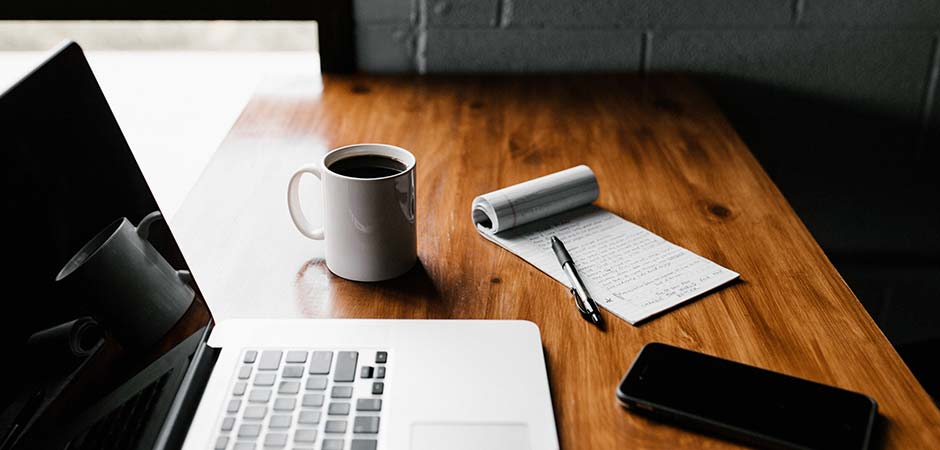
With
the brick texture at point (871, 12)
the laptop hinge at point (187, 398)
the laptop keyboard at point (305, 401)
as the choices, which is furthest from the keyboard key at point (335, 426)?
A: the brick texture at point (871, 12)

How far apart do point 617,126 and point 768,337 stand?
0.56 meters

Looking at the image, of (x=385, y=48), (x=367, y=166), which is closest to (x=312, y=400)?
(x=367, y=166)

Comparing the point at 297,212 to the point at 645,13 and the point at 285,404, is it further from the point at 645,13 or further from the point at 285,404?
the point at 645,13

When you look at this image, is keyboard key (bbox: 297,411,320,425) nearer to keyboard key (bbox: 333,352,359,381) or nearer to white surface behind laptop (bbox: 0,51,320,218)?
keyboard key (bbox: 333,352,359,381)

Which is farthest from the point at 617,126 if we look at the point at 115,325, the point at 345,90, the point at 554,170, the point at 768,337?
the point at 115,325

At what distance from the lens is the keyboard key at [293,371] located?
2.16 ft

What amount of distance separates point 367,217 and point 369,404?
20 cm

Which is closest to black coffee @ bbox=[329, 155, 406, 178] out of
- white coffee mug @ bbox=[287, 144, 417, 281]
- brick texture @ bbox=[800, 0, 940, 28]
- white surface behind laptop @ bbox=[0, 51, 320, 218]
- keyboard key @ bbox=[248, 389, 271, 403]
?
white coffee mug @ bbox=[287, 144, 417, 281]

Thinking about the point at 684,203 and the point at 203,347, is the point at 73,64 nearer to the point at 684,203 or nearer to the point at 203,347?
the point at 203,347

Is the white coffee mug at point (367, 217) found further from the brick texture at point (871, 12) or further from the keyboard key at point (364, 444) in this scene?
the brick texture at point (871, 12)

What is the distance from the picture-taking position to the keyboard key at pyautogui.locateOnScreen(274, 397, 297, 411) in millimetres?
623

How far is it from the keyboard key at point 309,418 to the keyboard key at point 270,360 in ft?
0.22

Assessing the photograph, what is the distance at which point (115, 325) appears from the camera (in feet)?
1.88

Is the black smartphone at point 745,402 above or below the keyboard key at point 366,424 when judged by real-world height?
above
